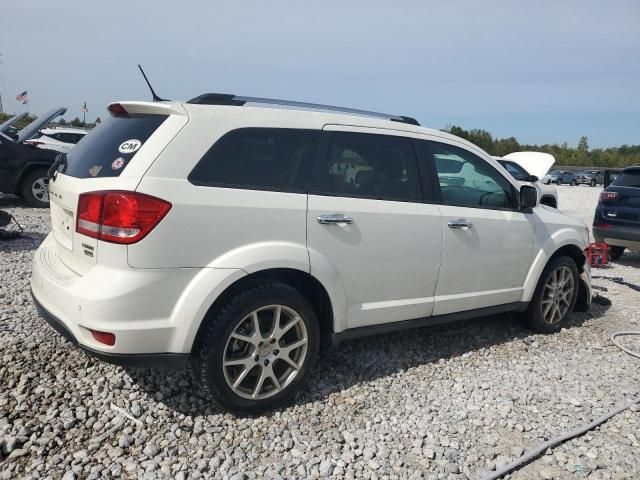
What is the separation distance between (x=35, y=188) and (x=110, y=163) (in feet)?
27.1

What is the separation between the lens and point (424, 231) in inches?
149

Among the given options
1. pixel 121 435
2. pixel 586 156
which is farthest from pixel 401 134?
pixel 586 156

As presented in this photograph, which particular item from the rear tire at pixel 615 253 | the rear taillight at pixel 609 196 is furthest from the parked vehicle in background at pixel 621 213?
the rear tire at pixel 615 253

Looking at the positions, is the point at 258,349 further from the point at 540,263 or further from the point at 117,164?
the point at 540,263

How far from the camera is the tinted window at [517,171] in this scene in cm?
1232

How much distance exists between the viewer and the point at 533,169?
43.1ft

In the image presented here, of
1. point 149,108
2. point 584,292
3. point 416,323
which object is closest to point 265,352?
point 416,323

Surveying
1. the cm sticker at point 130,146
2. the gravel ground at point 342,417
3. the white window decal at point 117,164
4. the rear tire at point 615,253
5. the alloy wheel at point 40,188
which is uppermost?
the cm sticker at point 130,146

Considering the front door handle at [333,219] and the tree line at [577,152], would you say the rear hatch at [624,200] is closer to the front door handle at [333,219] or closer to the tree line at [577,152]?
the front door handle at [333,219]

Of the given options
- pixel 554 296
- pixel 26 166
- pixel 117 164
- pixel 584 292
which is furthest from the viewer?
pixel 26 166

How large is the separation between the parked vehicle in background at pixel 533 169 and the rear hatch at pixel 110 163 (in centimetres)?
1039

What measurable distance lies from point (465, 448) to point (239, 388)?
1.36m

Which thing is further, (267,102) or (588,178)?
(588,178)

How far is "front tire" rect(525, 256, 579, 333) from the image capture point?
16.0 feet
